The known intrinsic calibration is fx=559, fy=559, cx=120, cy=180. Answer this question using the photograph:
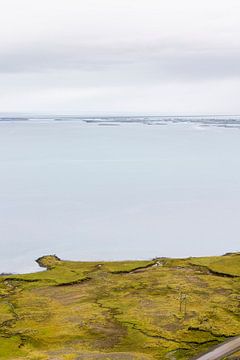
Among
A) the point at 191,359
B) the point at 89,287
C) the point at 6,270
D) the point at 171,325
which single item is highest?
the point at 6,270

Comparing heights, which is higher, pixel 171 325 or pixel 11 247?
pixel 11 247

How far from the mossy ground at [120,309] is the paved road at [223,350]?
2.08 m

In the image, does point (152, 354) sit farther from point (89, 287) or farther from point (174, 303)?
point (89, 287)

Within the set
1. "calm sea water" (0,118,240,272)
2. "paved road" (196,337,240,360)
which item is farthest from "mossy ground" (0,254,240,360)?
"calm sea water" (0,118,240,272)

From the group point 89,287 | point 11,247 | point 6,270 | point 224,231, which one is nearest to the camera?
point 89,287

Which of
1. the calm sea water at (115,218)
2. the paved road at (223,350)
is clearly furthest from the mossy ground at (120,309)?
the calm sea water at (115,218)

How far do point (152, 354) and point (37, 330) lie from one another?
48.1 ft

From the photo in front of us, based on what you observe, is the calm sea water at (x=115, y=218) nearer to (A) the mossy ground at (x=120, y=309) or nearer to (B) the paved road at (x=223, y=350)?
(A) the mossy ground at (x=120, y=309)

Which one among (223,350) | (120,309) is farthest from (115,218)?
(223,350)

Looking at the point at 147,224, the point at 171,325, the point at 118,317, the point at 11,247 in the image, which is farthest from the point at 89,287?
the point at 147,224

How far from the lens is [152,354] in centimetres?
5931

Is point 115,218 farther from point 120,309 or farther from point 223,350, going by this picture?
point 223,350

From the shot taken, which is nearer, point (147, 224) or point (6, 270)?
point (6, 270)

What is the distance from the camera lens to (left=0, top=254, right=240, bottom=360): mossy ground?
201 ft
